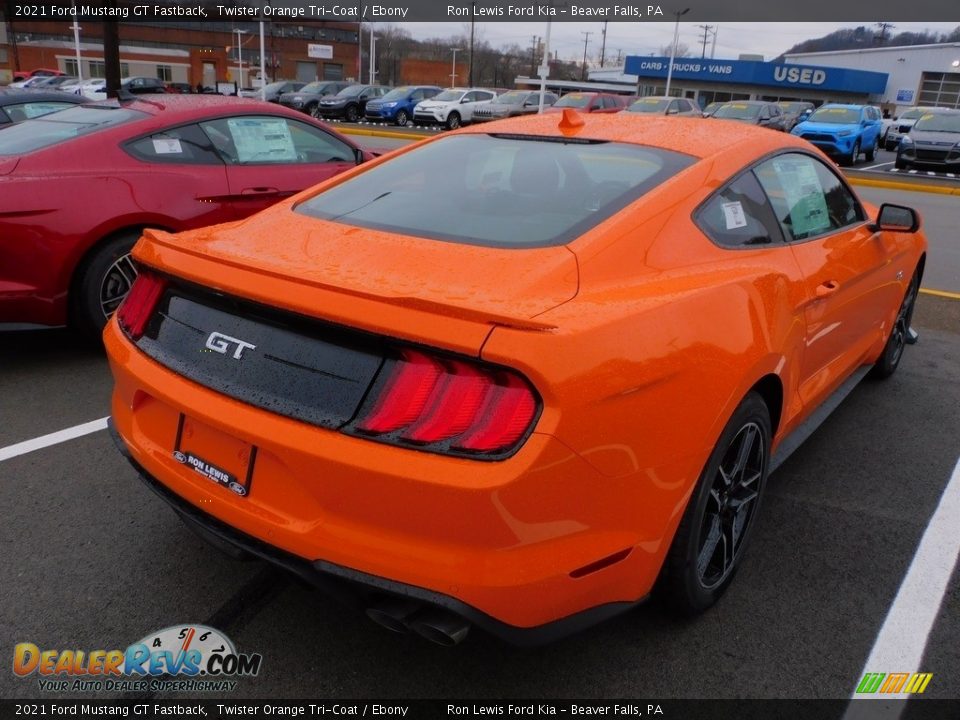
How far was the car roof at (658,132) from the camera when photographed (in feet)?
9.31

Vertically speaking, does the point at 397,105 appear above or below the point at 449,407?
below

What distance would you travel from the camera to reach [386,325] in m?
1.81

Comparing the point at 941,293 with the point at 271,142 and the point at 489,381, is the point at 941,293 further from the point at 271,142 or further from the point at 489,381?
the point at 489,381

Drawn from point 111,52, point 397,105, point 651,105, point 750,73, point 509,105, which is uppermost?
point 750,73

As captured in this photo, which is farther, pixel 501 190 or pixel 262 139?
pixel 262 139

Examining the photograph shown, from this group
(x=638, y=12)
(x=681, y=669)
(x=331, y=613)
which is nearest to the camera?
(x=681, y=669)

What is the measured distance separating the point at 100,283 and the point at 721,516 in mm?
3629

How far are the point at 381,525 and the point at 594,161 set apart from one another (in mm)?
1569

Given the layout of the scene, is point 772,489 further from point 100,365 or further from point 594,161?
point 100,365

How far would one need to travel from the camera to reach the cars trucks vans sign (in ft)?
187

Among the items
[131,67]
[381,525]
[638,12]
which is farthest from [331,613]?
[131,67]

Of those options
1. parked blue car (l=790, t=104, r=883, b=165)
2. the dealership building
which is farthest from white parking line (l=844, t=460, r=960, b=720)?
the dealership building

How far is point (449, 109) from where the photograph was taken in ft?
98.1

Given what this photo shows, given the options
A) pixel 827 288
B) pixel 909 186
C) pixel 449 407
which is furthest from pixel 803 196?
pixel 909 186
